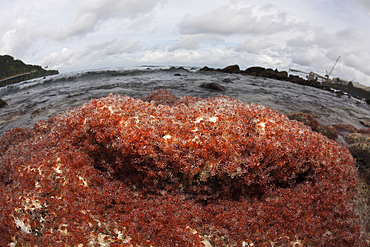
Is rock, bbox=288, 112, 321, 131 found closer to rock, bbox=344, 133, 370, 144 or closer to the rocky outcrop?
the rocky outcrop

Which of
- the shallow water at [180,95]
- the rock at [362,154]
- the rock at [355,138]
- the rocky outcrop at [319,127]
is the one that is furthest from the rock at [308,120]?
the rock at [362,154]

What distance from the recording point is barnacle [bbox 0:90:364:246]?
12.9ft

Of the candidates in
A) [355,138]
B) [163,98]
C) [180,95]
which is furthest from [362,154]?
[180,95]

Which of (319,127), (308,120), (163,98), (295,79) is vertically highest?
(295,79)

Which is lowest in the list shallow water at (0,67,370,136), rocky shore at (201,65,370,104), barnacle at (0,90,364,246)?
barnacle at (0,90,364,246)

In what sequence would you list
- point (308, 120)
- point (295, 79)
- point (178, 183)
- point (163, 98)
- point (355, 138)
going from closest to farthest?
point (178, 183)
point (355, 138)
point (308, 120)
point (163, 98)
point (295, 79)

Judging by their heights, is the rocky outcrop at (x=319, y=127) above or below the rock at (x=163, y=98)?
below

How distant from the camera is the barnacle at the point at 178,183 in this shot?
12.9ft

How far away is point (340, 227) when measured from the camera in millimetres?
4508

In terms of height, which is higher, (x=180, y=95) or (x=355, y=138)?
(x=180, y=95)

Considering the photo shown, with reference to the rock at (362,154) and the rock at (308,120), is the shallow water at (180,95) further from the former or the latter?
the rock at (362,154)

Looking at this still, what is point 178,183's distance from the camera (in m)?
5.06

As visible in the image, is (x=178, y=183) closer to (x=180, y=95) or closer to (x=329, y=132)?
(x=329, y=132)

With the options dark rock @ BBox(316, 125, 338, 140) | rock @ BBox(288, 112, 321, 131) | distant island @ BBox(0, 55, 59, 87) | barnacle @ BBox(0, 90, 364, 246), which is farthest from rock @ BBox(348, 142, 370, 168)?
distant island @ BBox(0, 55, 59, 87)
